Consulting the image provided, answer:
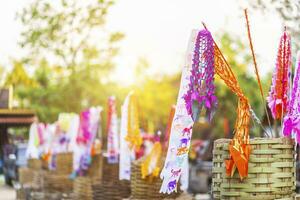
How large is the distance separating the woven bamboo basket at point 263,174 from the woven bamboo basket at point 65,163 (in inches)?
361

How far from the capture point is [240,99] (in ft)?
Answer: 20.6

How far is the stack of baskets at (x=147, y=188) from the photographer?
8597 mm

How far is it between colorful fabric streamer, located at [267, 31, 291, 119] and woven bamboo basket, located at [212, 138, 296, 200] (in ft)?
2.33

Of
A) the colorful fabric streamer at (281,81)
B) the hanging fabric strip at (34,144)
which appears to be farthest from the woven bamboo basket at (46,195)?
the colorful fabric streamer at (281,81)

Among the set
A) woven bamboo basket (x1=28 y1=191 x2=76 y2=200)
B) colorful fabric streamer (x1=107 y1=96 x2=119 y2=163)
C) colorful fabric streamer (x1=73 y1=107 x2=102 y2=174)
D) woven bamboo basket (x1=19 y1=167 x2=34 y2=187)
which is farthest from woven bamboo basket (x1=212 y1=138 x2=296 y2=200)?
woven bamboo basket (x1=19 y1=167 x2=34 y2=187)

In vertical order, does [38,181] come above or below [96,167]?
below

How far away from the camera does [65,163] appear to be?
15172mm

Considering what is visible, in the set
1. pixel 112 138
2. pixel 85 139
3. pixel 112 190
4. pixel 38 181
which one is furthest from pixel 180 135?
pixel 38 181

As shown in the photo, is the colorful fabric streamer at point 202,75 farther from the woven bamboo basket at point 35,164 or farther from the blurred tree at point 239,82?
the blurred tree at point 239,82

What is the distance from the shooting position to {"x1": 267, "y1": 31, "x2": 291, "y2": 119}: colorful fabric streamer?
6.69 meters

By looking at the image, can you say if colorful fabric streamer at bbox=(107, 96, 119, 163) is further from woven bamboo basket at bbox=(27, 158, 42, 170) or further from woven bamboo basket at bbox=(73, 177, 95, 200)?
woven bamboo basket at bbox=(27, 158, 42, 170)

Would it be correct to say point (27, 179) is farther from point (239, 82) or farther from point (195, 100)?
point (239, 82)

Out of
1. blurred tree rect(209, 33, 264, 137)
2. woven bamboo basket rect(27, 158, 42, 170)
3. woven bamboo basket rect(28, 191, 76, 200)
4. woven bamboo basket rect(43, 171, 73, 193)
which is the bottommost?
woven bamboo basket rect(28, 191, 76, 200)

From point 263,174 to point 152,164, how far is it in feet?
10.2
